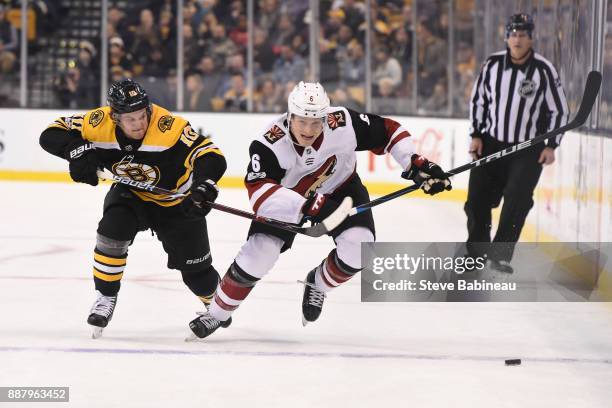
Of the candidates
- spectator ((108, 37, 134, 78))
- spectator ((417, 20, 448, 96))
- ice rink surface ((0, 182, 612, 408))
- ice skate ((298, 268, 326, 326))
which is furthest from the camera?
spectator ((108, 37, 134, 78))

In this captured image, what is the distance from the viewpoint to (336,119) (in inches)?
164

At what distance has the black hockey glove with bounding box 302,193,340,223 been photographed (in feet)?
13.1

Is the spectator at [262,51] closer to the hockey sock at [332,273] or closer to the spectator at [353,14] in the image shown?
the spectator at [353,14]

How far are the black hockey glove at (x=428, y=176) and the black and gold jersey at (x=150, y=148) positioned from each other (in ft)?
2.15

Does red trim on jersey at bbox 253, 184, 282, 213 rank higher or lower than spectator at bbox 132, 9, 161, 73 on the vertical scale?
lower

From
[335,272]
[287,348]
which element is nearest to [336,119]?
[335,272]

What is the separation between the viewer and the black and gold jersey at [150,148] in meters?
4.14

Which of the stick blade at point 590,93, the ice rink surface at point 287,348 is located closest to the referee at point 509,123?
the ice rink surface at point 287,348

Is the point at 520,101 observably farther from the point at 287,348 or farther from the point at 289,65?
the point at 289,65

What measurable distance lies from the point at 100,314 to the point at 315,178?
874mm

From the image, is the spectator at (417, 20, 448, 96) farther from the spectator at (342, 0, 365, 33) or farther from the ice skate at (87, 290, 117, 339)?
the ice skate at (87, 290, 117, 339)

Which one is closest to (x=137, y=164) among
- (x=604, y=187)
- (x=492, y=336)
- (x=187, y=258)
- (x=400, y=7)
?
(x=187, y=258)

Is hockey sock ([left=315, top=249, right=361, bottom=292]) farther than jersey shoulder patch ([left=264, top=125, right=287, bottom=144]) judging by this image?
Yes

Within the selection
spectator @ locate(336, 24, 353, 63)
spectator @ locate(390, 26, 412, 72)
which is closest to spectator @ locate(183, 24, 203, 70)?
spectator @ locate(336, 24, 353, 63)
